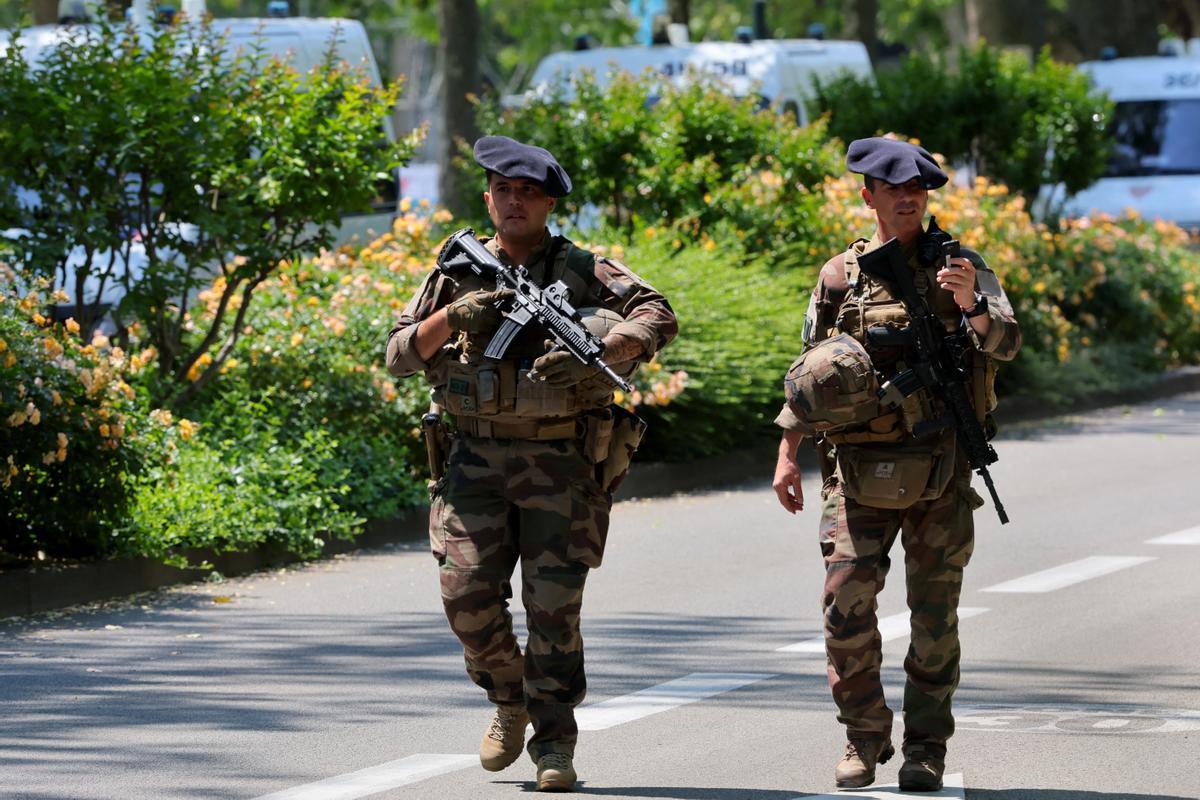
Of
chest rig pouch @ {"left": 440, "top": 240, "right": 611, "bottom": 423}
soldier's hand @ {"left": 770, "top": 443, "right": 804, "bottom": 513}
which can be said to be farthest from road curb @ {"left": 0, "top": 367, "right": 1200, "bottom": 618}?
soldier's hand @ {"left": 770, "top": 443, "right": 804, "bottom": 513}

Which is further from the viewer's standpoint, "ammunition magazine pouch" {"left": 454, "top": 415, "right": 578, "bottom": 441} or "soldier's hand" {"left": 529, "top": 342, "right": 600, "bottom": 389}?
"ammunition magazine pouch" {"left": 454, "top": 415, "right": 578, "bottom": 441}

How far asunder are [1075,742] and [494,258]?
7.66ft

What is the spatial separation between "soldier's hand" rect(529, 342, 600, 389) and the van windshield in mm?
22270

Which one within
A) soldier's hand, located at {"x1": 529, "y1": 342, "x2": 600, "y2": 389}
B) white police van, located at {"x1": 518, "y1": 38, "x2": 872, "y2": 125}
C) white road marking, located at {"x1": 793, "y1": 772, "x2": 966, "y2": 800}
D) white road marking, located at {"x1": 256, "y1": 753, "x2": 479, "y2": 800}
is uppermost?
soldier's hand, located at {"x1": 529, "y1": 342, "x2": 600, "y2": 389}

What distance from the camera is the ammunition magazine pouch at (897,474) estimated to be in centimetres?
566

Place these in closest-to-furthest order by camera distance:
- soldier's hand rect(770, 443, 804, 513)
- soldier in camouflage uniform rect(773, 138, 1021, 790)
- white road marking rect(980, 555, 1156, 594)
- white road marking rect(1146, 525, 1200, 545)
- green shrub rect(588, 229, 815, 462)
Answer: soldier in camouflage uniform rect(773, 138, 1021, 790) < soldier's hand rect(770, 443, 804, 513) < white road marking rect(980, 555, 1156, 594) < white road marking rect(1146, 525, 1200, 545) < green shrub rect(588, 229, 815, 462)

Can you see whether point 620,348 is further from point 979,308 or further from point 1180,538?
point 1180,538

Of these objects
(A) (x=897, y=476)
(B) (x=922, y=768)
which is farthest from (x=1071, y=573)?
(A) (x=897, y=476)

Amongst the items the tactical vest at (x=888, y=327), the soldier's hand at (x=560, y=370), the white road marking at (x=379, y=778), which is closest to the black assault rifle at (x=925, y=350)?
the tactical vest at (x=888, y=327)

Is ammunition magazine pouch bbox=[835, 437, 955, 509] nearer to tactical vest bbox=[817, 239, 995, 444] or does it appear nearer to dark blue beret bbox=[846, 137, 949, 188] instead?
tactical vest bbox=[817, 239, 995, 444]

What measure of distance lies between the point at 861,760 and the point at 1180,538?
5.81 m

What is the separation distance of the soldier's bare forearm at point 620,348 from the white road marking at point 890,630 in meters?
2.59

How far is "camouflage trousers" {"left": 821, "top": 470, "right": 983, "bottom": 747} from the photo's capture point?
574cm

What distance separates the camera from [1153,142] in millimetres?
27000
